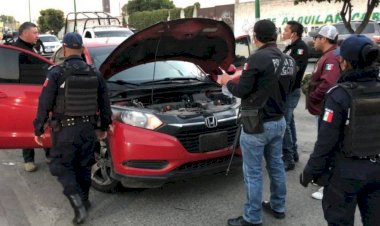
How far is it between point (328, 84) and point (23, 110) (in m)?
3.22

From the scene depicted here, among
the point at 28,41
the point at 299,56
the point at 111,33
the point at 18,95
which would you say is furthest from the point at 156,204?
the point at 111,33

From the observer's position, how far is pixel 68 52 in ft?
13.1

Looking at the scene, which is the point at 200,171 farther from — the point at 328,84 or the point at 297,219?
the point at 328,84

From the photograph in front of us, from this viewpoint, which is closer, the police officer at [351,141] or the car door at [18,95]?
the police officer at [351,141]

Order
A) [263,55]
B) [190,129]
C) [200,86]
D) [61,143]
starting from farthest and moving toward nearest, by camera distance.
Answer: [200,86] → [190,129] → [61,143] → [263,55]

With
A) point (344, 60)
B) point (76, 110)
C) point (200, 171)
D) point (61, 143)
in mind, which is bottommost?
point (200, 171)

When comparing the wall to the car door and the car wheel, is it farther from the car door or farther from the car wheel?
the car wheel

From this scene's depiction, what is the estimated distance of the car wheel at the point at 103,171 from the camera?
4.45m

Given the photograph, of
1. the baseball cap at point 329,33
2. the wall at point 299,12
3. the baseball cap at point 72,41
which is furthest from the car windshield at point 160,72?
the wall at point 299,12

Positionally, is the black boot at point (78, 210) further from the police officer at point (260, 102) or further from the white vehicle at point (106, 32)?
the white vehicle at point (106, 32)

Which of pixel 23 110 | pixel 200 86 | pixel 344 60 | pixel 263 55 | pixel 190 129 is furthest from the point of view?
pixel 200 86

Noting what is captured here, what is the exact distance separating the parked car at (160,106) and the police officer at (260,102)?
66 cm

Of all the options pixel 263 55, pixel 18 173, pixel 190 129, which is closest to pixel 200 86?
pixel 190 129

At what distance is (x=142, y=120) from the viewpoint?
4.18 m
